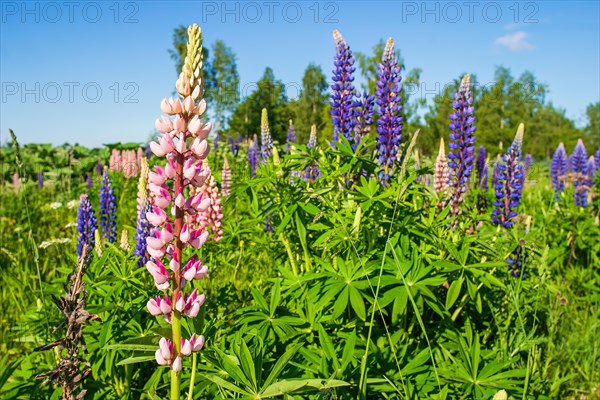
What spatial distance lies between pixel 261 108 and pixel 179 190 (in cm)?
3673

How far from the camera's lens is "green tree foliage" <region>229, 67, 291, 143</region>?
→ 34812 millimetres

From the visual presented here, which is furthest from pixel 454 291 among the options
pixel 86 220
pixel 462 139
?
pixel 86 220

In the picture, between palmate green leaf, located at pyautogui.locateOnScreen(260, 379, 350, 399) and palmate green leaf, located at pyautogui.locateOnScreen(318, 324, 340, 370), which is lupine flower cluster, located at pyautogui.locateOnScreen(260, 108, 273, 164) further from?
palmate green leaf, located at pyautogui.locateOnScreen(260, 379, 350, 399)

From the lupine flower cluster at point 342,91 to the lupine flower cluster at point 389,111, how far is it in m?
0.19

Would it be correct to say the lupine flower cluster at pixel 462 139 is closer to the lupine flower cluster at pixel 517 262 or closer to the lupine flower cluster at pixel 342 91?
the lupine flower cluster at pixel 517 262

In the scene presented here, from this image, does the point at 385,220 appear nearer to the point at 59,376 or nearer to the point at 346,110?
the point at 346,110

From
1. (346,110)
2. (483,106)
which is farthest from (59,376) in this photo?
(483,106)

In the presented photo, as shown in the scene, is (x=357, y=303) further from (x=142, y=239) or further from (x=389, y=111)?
(x=389, y=111)

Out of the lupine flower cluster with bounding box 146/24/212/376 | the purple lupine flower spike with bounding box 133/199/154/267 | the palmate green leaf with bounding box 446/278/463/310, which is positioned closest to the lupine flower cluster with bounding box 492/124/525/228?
the palmate green leaf with bounding box 446/278/463/310

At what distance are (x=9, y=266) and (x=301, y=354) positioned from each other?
3493mm

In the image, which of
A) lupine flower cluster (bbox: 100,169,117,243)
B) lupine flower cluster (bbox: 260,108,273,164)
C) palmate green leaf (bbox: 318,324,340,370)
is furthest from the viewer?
lupine flower cluster (bbox: 260,108,273,164)

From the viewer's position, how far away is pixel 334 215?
2.34 m

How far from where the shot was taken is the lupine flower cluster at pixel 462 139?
3.15 m

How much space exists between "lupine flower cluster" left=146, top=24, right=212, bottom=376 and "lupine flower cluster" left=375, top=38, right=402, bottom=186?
192cm
